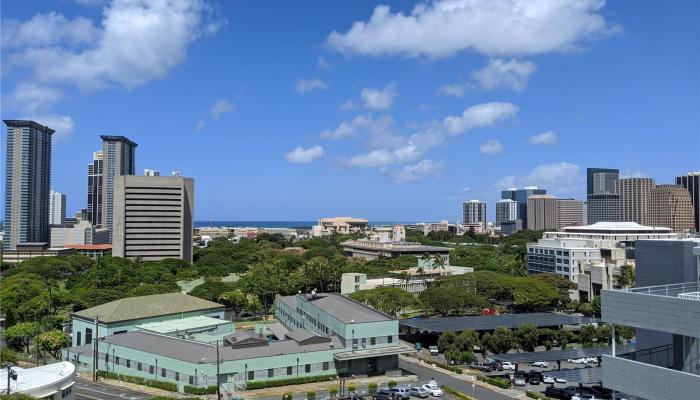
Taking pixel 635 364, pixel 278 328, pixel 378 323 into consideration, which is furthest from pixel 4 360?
pixel 635 364

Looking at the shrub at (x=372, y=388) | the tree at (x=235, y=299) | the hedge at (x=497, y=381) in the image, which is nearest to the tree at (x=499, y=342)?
the hedge at (x=497, y=381)

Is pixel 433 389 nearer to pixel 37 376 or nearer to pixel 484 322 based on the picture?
pixel 484 322

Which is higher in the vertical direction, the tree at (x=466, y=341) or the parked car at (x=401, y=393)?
the tree at (x=466, y=341)

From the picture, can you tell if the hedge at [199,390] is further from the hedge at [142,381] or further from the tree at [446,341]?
the tree at [446,341]

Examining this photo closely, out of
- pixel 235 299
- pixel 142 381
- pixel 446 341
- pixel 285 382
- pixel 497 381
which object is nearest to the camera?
pixel 497 381

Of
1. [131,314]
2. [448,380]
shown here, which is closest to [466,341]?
[448,380]
